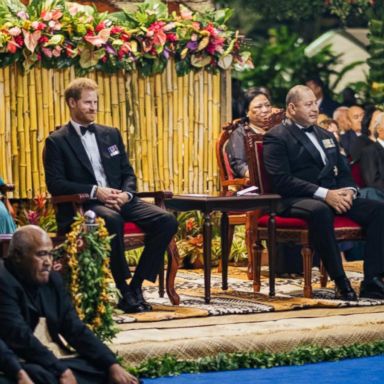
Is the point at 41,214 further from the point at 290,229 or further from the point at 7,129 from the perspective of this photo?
the point at 290,229

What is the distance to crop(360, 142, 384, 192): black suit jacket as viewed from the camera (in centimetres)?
1325

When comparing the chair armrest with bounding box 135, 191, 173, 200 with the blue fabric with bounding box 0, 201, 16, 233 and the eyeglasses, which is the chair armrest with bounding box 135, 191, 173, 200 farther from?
the eyeglasses

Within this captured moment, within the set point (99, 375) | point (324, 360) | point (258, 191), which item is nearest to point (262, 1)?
point (258, 191)

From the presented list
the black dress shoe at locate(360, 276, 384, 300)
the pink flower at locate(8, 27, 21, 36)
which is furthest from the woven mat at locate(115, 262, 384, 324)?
the pink flower at locate(8, 27, 21, 36)

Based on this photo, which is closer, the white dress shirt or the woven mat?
the woven mat

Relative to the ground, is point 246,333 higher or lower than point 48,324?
lower

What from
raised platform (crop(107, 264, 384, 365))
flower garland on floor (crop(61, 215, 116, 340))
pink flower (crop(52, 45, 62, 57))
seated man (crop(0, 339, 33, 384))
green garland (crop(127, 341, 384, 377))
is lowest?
green garland (crop(127, 341, 384, 377))

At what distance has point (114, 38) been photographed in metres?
13.2

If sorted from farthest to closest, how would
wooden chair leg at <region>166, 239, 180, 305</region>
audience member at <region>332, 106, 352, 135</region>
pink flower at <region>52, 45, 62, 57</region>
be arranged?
audience member at <region>332, 106, 352, 135</region>
pink flower at <region>52, 45, 62, 57</region>
wooden chair leg at <region>166, 239, 180, 305</region>

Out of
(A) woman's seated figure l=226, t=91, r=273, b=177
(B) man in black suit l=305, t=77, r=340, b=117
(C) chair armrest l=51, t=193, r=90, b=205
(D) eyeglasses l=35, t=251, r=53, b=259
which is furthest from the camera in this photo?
(B) man in black suit l=305, t=77, r=340, b=117

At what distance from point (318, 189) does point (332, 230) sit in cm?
36

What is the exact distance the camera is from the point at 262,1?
21281mm

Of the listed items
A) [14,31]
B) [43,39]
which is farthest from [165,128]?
[14,31]

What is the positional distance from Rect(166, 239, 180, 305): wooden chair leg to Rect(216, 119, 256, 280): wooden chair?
1.24m
